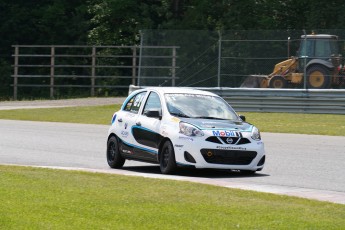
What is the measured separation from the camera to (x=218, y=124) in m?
16.6

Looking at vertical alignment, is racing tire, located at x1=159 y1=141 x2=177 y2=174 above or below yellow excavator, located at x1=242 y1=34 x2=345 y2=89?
below

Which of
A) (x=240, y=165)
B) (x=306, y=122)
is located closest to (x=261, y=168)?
(x=240, y=165)

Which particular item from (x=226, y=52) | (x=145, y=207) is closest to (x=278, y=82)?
(x=226, y=52)

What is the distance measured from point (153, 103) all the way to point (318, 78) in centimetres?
1702

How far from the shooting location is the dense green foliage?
164 ft

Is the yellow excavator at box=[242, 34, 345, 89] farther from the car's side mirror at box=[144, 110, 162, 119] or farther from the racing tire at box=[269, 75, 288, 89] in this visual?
the car's side mirror at box=[144, 110, 162, 119]

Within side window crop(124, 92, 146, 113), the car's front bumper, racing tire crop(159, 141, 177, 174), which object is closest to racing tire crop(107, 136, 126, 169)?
side window crop(124, 92, 146, 113)

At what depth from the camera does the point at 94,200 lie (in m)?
12.0

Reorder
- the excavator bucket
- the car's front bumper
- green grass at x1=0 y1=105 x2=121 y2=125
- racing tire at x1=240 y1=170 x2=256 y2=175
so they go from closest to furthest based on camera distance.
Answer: the car's front bumper → racing tire at x1=240 y1=170 x2=256 y2=175 → green grass at x1=0 y1=105 x2=121 y2=125 → the excavator bucket

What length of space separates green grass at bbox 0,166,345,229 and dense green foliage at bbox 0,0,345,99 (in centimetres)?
3483

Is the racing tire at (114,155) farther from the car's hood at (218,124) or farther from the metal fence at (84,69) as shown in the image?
the metal fence at (84,69)

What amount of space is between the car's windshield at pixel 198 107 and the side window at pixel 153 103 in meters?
0.18

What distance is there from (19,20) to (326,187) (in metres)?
41.7

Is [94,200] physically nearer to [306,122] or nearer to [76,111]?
[306,122]
